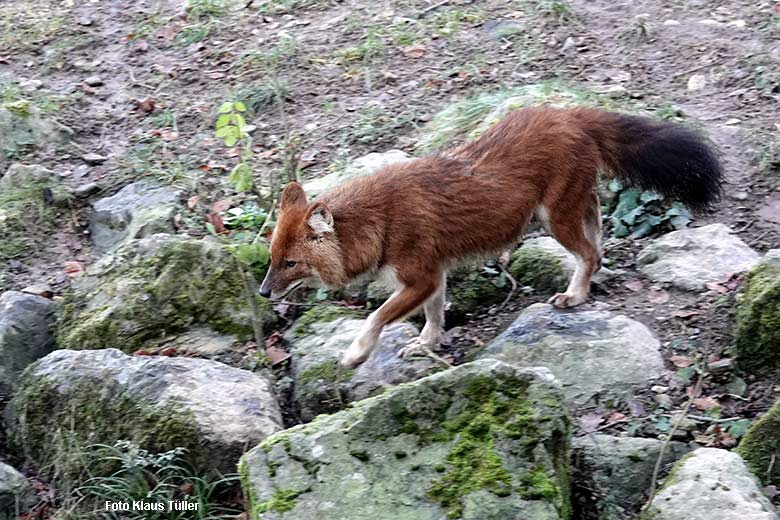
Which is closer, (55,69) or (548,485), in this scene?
(548,485)

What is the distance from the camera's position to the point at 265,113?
30.3 feet

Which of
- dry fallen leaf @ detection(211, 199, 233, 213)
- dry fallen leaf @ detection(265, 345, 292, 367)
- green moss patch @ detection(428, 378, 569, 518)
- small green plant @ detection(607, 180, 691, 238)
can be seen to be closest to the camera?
green moss patch @ detection(428, 378, 569, 518)

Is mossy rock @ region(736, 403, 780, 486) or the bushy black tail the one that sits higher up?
the bushy black tail

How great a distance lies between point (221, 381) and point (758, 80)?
16.6 ft

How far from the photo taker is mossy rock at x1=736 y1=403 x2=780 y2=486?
4.54m

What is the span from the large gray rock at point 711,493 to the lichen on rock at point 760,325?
1.18 m

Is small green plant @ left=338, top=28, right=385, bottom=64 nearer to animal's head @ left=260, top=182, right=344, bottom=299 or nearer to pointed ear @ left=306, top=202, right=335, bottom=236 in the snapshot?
animal's head @ left=260, top=182, right=344, bottom=299

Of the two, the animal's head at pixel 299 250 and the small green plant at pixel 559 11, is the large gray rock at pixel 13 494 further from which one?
the small green plant at pixel 559 11

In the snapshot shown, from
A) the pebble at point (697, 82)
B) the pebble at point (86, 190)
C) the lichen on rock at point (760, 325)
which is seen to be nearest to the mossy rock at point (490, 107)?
the pebble at point (697, 82)

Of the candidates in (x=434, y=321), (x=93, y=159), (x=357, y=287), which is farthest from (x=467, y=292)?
(x=93, y=159)

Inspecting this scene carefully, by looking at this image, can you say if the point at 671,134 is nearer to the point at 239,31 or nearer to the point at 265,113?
the point at 265,113

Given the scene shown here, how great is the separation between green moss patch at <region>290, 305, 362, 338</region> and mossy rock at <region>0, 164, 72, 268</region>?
99.2 inches

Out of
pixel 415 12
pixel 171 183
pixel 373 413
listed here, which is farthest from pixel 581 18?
pixel 373 413

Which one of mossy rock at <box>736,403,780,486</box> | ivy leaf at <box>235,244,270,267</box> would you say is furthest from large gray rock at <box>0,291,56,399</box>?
mossy rock at <box>736,403,780,486</box>
